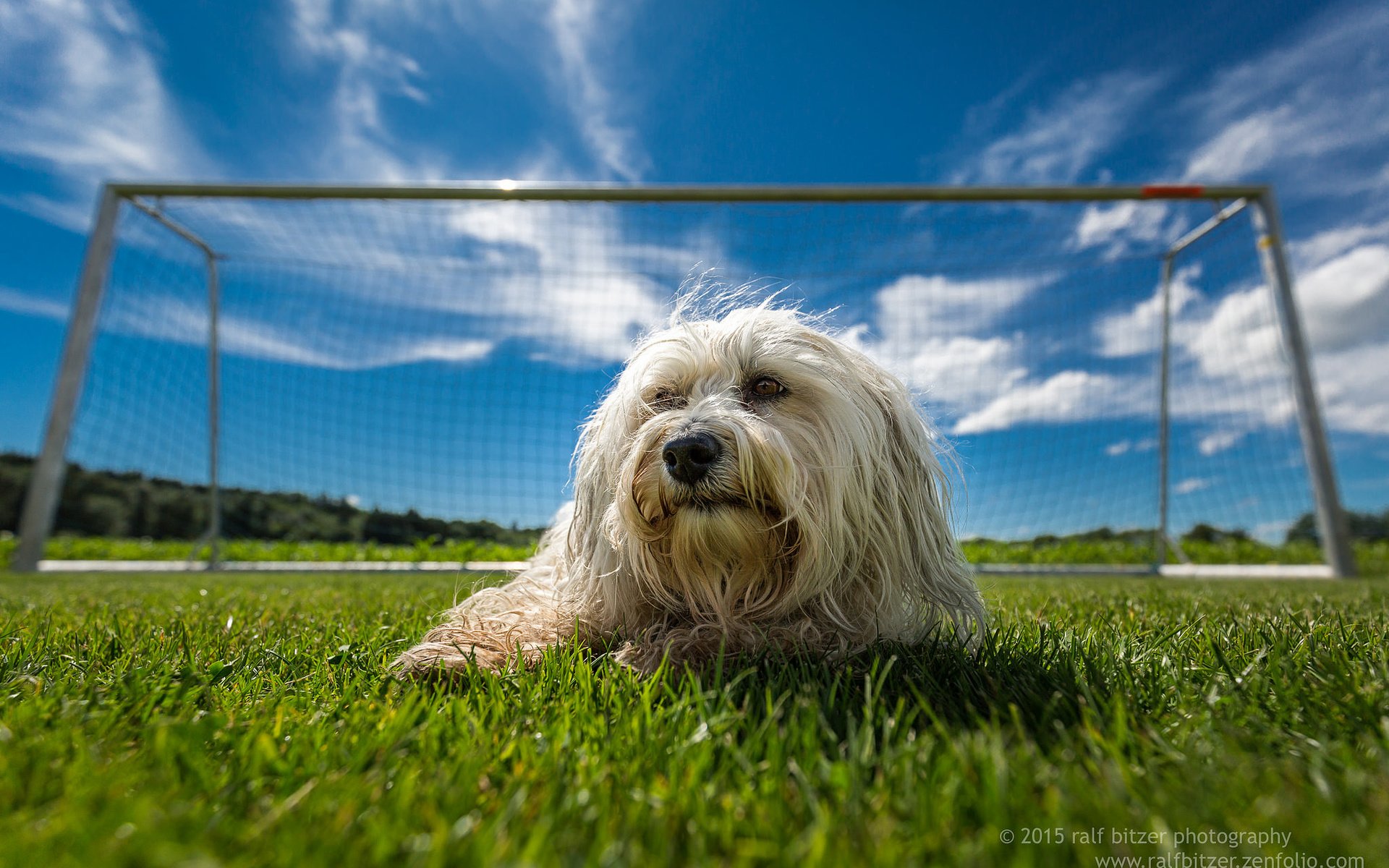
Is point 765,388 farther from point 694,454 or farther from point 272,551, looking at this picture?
point 272,551

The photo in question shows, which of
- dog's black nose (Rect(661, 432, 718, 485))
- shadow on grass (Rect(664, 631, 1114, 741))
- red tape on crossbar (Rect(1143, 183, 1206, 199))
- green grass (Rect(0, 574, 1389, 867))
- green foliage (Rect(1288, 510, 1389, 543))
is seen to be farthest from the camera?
green foliage (Rect(1288, 510, 1389, 543))

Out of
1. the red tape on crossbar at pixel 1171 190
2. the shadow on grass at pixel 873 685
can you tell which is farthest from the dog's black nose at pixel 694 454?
the red tape on crossbar at pixel 1171 190

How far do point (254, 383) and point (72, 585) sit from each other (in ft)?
14.7

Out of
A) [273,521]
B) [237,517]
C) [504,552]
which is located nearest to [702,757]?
[504,552]

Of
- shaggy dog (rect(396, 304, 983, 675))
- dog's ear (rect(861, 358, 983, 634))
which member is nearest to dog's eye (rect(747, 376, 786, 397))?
shaggy dog (rect(396, 304, 983, 675))

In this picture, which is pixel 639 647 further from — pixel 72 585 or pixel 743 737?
pixel 72 585

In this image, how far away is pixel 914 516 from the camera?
7.17 ft

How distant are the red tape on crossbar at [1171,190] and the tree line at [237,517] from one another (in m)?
7.19

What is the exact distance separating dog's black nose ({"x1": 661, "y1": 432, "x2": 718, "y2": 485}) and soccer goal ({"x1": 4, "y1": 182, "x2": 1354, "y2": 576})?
20.2 feet

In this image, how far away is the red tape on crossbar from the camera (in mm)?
7680

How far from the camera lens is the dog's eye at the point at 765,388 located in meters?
2.12

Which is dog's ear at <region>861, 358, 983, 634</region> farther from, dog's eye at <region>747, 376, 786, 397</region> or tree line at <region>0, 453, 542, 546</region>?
tree line at <region>0, 453, 542, 546</region>

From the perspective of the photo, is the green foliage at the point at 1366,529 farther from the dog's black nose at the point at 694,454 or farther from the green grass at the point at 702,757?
the dog's black nose at the point at 694,454

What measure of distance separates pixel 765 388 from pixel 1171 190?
7.68 m
